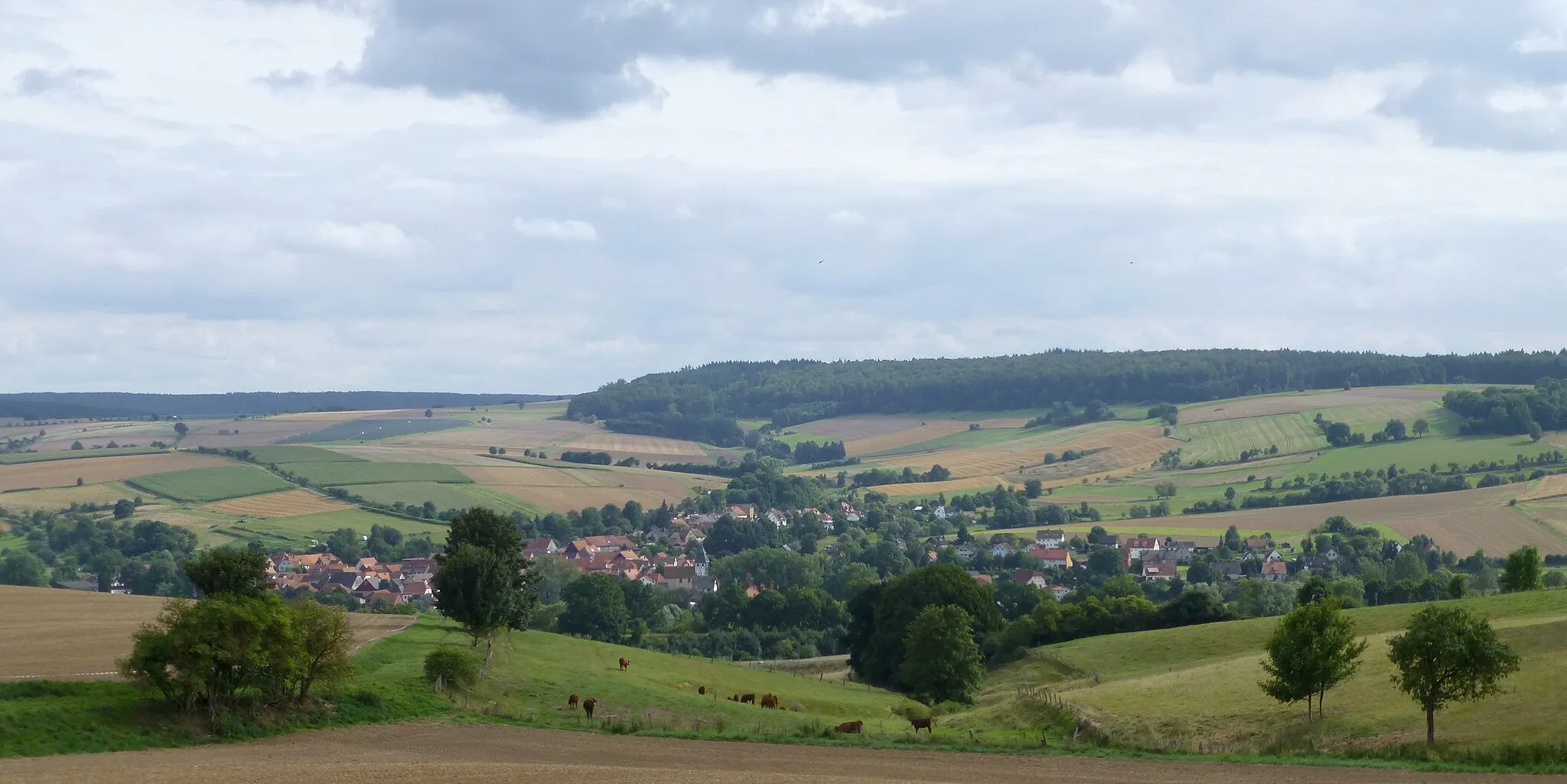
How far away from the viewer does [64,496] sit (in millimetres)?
167125

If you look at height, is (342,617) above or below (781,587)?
above

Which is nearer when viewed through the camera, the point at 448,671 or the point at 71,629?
the point at 448,671

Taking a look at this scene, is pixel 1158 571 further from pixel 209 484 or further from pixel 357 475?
pixel 209 484

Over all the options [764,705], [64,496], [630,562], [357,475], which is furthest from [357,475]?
[764,705]

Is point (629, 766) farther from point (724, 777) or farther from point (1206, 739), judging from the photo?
point (1206, 739)

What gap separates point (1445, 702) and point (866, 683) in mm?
42390

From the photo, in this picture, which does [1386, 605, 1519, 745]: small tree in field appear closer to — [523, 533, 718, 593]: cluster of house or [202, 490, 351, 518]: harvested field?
[523, 533, 718, 593]: cluster of house

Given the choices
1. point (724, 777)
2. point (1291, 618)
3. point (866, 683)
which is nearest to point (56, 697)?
point (724, 777)

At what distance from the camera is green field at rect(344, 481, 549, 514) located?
592 ft

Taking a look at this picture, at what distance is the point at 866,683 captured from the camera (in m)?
86.1

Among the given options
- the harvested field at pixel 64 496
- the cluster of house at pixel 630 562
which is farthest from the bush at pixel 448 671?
the harvested field at pixel 64 496

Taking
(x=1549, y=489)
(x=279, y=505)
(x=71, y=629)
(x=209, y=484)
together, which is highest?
(x=1549, y=489)

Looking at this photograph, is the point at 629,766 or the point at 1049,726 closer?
the point at 629,766

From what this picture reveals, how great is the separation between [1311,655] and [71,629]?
49.9 metres
